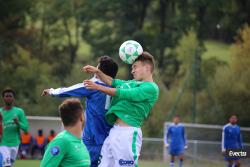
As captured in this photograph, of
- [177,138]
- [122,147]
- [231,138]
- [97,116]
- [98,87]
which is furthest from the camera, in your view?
[177,138]

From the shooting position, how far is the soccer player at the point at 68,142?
6.27m

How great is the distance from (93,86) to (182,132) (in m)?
16.9

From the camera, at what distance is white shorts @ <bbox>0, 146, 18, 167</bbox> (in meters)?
13.6

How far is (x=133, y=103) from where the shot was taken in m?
8.57

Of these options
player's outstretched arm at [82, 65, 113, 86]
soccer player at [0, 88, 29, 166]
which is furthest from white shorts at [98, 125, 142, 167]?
soccer player at [0, 88, 29, 166]

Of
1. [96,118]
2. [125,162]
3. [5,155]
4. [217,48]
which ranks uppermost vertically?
[217,48]

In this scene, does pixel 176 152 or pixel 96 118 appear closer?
pixel 96 118

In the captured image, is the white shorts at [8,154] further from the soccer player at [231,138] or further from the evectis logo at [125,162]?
the soccer player at [231,138]

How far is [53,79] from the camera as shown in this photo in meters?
50.8

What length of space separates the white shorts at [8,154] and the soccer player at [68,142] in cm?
734

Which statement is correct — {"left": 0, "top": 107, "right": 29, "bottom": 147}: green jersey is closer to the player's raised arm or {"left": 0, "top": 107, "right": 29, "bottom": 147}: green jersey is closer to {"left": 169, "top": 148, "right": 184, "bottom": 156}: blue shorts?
the player's raised arm

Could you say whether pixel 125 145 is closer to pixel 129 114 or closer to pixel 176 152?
pixel 129 114

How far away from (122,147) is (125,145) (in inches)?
1.8

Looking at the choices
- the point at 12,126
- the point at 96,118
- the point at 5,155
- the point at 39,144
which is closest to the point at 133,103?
the point at 96,118
